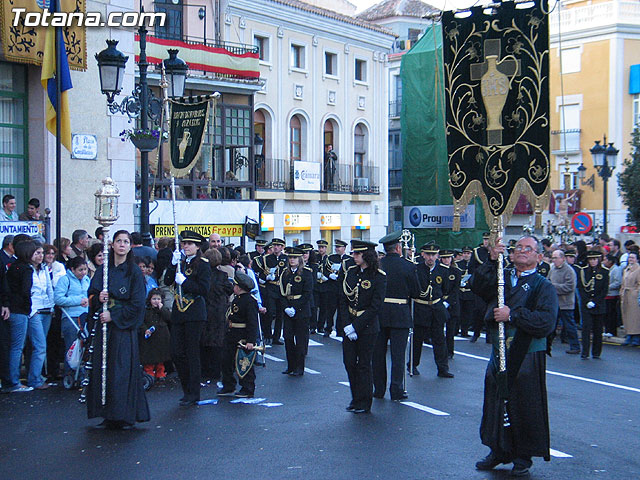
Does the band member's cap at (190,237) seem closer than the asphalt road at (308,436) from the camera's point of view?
No

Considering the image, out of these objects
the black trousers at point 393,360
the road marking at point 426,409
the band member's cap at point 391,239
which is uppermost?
the band member's cap at point 391,239

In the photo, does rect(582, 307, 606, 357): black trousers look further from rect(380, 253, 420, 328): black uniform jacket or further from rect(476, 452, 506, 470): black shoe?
rect(476, 452, 506, 470): black shoe

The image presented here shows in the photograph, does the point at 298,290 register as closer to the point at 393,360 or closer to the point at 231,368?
the point at 231,368

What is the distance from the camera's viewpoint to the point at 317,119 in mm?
38594

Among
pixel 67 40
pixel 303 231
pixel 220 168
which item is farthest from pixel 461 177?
pixel 303 231

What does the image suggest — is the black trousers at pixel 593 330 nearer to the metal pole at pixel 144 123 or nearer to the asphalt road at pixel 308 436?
the asphalt road at pixel 308 436

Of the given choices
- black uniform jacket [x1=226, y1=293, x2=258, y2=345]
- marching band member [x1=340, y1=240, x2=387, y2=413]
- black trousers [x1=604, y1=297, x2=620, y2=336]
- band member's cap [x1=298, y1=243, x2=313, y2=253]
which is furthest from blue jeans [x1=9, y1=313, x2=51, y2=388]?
black trousers [x1=604, y1=297, x2=620, y2=336]

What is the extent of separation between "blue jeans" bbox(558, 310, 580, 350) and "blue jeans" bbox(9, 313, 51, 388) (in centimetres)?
927

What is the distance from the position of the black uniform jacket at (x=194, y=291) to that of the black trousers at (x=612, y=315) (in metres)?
10.9

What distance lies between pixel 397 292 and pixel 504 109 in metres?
2.63

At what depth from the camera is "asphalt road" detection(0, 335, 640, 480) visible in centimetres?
735

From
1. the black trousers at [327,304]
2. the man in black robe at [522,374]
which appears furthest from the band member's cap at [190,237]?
the black trousers at [327,304]

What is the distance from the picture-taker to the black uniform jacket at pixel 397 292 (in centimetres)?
1070

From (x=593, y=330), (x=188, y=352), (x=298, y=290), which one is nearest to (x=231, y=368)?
(x=188, y=352)
